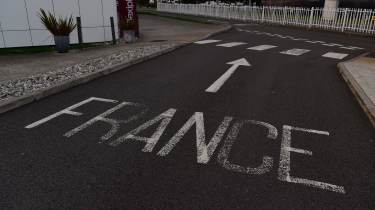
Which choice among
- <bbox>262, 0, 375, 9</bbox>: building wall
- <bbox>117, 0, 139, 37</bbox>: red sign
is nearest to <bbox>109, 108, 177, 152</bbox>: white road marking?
<bbox>117, 0, 139, 37</bbox>: red sign

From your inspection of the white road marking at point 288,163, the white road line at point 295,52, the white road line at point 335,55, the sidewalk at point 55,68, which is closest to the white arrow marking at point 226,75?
the white road marking at point 288,163

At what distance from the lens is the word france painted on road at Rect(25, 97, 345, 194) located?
13.5 ft

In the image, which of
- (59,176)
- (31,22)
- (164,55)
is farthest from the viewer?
(31,22)

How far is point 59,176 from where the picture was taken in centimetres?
392

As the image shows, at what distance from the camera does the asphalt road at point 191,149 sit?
3569mm

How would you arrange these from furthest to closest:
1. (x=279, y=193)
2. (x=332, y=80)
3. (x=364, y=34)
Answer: (x=364, y=34)
(x=332, y=80)
(x=279, y=193)

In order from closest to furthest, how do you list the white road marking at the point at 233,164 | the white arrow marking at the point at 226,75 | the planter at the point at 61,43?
the white road marking at the point at 233,164
the white arrow marking at the point at 226,75
the planter at the point at 61,43

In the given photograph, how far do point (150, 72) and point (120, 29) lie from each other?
7762mm

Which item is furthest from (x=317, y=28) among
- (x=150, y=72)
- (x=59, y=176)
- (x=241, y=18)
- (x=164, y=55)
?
(x=59, y=176)

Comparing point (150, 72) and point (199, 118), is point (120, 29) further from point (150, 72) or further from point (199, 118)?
point (199, 118)

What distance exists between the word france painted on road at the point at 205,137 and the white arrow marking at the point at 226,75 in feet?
5.65

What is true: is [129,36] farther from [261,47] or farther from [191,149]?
[191,149]

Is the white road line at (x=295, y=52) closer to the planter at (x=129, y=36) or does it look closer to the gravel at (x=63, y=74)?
the gravel at (x=63, y=74)

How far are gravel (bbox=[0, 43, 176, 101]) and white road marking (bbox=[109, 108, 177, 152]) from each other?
118 inches
